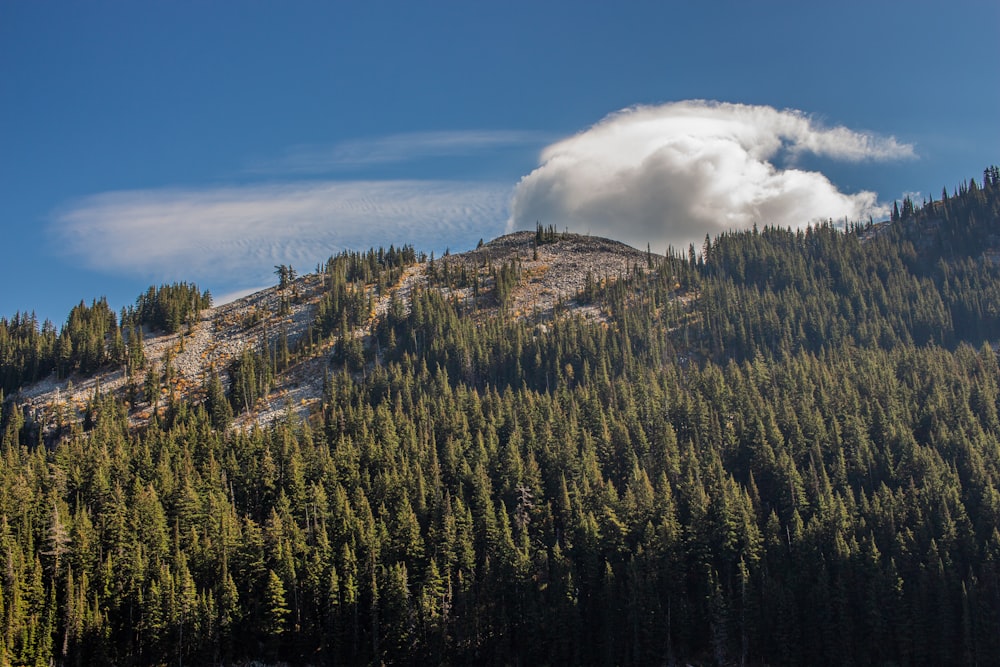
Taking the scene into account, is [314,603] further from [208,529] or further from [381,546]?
[208,529]

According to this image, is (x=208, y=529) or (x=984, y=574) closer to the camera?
(x=984, y=574)

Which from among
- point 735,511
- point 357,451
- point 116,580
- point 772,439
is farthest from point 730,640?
point 116,580

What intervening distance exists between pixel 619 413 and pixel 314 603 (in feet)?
226

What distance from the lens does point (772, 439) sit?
132 m

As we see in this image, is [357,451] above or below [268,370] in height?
below

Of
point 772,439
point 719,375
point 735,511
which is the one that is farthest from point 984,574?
point 719,375

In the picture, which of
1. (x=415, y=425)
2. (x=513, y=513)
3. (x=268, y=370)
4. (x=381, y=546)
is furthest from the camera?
(x=268, y=370)

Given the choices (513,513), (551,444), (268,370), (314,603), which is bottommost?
(314,603)

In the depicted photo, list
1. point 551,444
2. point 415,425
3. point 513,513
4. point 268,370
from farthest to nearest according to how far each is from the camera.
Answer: point 268,370
point 415,425
point 551,444
point 513,513

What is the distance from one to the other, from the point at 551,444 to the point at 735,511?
108 feet

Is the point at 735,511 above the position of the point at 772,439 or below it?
below

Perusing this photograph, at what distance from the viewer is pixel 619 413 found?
5866 inches

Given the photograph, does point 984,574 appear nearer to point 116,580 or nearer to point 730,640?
point 730,640

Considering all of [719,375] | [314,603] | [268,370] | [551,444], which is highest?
[268,370]
